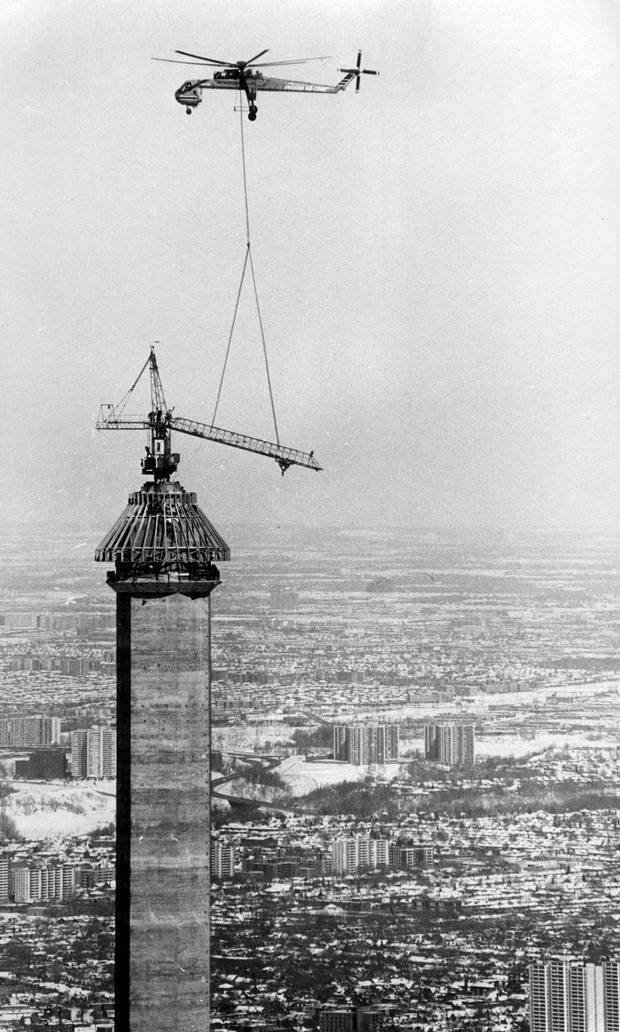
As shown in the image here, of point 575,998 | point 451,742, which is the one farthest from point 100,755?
point 575,998

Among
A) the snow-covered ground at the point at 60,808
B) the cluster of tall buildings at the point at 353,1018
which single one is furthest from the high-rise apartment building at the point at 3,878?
the cluster of tall buildings at the point at 353,1018

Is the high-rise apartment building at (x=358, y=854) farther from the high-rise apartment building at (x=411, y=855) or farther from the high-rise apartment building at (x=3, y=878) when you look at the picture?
the high-rise apartment building at (x=3, y=878)

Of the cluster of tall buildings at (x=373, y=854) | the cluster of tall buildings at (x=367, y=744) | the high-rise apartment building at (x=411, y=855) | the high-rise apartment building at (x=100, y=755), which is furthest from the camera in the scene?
the cluster of tall buildings at (x=367, y=744)

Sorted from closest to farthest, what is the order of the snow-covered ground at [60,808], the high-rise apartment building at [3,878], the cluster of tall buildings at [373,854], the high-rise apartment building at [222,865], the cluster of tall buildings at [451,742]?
the high-rise apartment building at [3,878] → the high-rise apartment building at [222,865] → the snow-covered ground at [60,808] → the cluster of tall buildings at [373,854] → the cluster of tall buildings at [451,742]

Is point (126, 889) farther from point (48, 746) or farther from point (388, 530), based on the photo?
point (388, 530)

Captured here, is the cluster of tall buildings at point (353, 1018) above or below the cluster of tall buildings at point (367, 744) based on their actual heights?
below

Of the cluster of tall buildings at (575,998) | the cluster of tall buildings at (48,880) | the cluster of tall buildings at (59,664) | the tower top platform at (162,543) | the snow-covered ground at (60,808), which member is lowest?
the cluster of tall buildings at (575,998)

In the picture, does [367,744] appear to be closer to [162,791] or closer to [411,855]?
[411,855]

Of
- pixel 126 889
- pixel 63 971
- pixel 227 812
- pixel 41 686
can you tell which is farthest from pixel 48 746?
pixel 126 889
